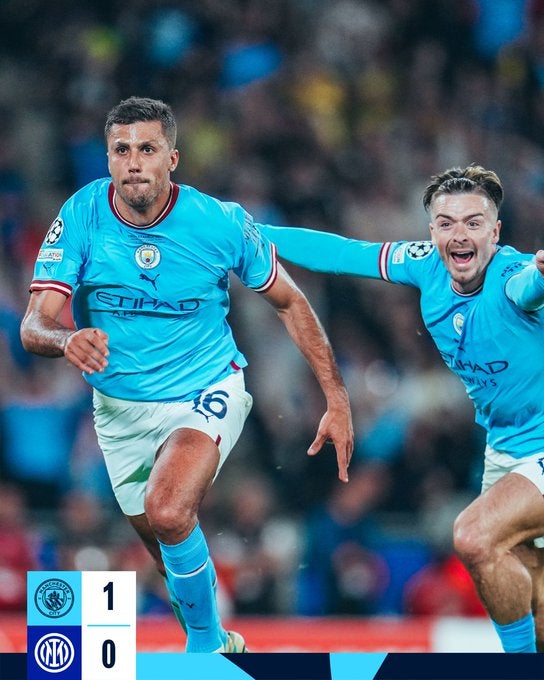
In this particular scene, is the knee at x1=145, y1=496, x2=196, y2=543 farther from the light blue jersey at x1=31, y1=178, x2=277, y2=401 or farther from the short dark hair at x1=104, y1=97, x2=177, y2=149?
the short dark hair at x1=104, y1=97, x2=177, y2=149

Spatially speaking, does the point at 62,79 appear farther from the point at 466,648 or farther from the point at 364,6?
the point at 466,648

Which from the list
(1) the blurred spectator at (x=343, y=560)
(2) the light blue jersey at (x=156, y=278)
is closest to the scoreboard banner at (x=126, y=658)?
(2) the light blue jersey at (x=156, y=278)

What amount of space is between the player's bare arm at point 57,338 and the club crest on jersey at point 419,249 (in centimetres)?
161

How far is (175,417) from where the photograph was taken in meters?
5.63

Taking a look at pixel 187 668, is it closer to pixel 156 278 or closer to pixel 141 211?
pixel 156 278

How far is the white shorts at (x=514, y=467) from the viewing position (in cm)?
549

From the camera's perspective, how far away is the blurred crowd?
28.0 ft

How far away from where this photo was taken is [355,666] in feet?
15.3

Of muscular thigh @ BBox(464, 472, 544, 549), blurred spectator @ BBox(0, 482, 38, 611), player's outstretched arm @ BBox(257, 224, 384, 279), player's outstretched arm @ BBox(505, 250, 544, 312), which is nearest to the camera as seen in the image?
player's outstretched arm @ BBox(505, 250, 544, 312)

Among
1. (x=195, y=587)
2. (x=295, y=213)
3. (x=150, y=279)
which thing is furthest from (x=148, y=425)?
(x=295, y=213)

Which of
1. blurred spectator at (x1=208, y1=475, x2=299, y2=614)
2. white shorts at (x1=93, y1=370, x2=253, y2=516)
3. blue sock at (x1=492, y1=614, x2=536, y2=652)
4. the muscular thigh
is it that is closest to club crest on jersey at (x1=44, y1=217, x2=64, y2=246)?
white shorts at (x1=93, y1=370, x2=253, y2=516)

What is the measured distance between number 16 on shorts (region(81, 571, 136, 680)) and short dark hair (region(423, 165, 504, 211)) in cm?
221

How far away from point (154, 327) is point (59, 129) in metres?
5.50

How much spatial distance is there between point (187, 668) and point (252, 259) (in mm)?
1892
